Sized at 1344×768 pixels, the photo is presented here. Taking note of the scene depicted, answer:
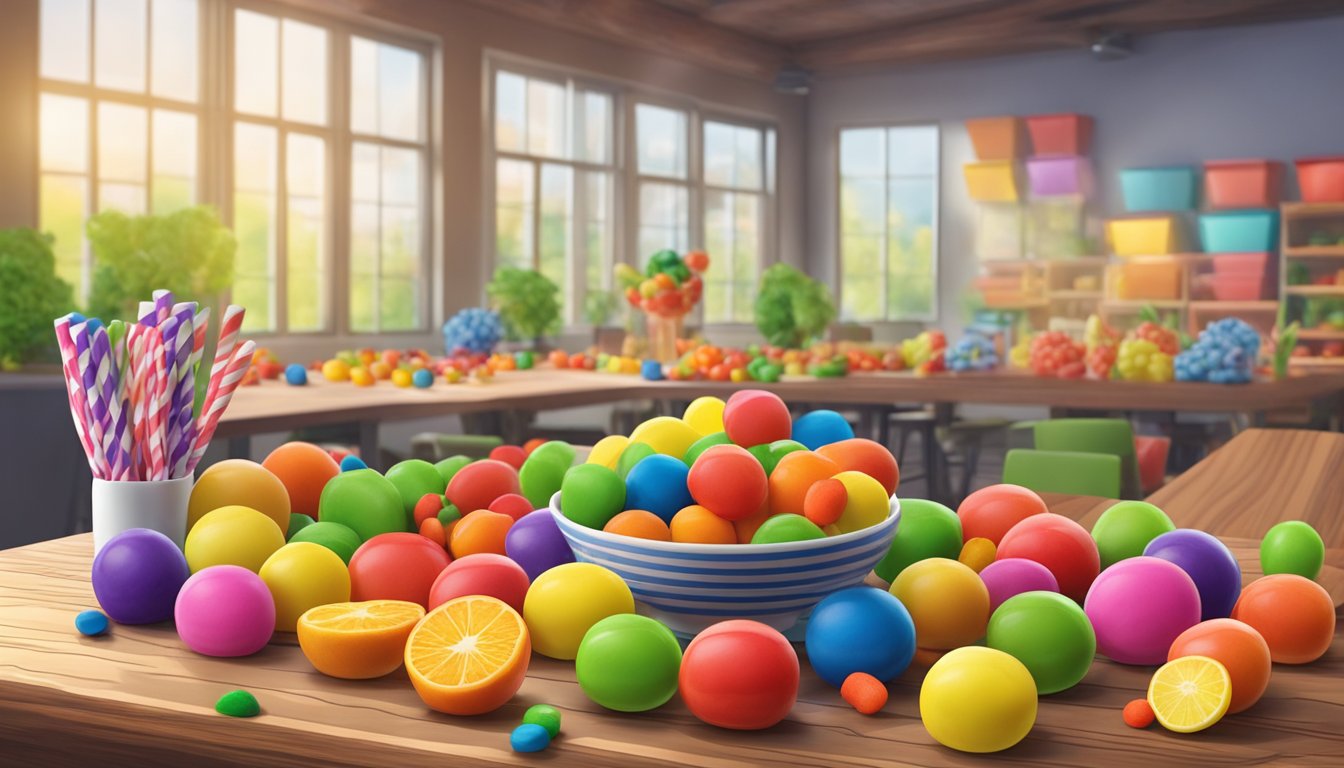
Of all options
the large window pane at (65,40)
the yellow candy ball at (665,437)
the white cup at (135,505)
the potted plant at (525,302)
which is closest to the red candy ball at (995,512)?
the yellow candy ball at (665,437)

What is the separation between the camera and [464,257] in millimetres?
8477

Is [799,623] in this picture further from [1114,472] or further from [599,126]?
[599,126]

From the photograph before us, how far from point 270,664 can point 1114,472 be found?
228cm

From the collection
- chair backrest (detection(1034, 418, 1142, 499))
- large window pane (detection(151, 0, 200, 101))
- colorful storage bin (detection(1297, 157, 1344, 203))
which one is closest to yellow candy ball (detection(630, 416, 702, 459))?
chair backrest (detection(1034, 418, 1142, 499))

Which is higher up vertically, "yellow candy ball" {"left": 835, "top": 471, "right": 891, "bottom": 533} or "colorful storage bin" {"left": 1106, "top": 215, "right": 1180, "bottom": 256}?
"colorful storage bin" {"left": 1106, "top": 215, "right": 1180, "bottom": 256}

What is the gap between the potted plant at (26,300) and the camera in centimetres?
420

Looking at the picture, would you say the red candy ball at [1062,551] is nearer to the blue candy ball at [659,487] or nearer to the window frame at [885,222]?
the blue candy ball at [659,487]

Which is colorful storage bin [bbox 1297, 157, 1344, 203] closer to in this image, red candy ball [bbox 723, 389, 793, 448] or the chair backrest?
the chair backrest

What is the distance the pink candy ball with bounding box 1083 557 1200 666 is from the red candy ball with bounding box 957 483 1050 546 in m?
0.25

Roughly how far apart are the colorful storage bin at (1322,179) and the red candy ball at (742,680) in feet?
32.4

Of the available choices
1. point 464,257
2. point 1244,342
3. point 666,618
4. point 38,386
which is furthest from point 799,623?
point 464,257

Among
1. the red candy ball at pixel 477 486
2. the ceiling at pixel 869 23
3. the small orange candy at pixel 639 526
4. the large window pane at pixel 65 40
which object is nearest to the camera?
the small orange candy at pixel 639 526

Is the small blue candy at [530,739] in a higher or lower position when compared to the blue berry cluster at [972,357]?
lower

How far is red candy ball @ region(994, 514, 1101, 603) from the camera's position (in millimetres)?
1098
